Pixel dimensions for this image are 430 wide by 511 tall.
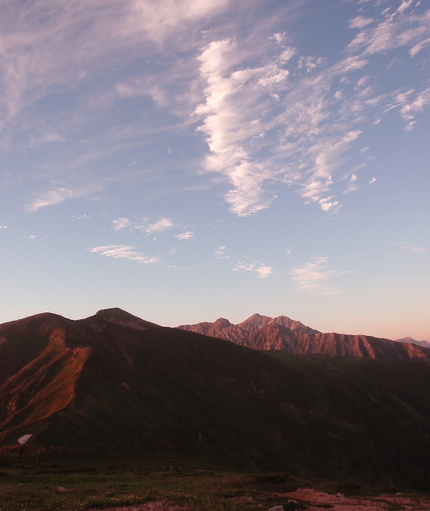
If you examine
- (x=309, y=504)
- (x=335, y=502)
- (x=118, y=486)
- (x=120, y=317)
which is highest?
(x=120, y=317)

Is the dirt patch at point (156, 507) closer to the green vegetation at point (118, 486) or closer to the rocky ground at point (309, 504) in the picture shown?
the rocky ground at point (309, 504)

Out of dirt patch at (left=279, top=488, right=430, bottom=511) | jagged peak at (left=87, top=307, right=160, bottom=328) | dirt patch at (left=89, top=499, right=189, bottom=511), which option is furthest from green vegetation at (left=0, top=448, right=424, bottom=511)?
jagged peak at (left=87, top=307, right=160, bottom=328)

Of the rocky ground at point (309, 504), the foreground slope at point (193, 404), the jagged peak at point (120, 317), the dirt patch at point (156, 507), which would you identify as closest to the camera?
the dirt patch at point (156, 507)

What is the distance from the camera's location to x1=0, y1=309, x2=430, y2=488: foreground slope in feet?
209

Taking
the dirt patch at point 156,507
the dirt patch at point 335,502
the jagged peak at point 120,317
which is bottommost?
the dirt patch at point 335,502

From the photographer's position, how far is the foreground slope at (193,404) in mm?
63562

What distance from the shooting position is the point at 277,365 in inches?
5069

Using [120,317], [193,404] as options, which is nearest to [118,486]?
[193,404]

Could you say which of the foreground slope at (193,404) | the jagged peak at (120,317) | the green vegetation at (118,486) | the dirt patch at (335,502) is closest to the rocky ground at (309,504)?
the dirt patch at (335,502)

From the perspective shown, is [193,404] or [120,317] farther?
[120,317]

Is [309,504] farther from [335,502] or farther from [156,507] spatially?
[156,507]

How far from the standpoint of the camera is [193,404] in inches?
3425

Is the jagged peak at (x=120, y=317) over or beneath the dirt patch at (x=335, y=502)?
over

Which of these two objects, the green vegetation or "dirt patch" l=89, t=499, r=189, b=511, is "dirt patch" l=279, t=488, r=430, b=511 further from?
"dirt patch" l=89, t=499, r=189, b=511
